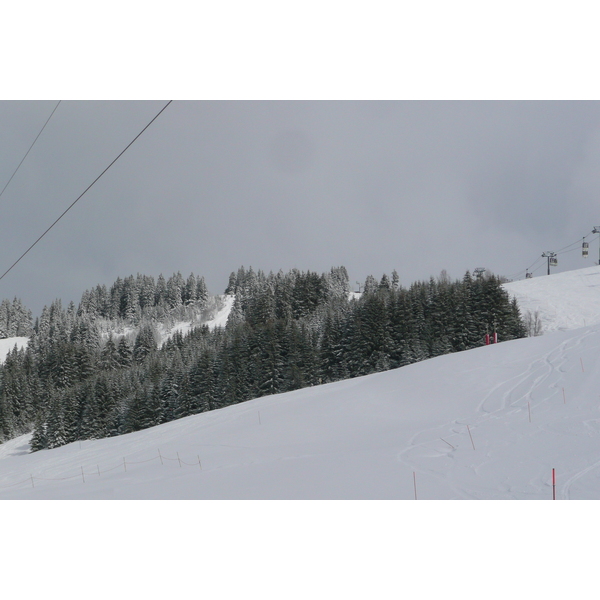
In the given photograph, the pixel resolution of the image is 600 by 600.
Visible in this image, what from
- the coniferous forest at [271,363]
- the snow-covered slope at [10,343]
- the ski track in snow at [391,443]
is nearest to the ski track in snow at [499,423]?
the ski track in snow at [391,443]

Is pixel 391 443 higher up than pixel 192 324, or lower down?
lower down

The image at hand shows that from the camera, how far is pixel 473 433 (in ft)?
58.5

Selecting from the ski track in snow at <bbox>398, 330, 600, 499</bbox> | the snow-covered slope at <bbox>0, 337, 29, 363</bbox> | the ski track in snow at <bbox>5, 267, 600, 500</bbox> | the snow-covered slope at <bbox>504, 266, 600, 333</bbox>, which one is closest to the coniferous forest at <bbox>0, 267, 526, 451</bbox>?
the snow-covered slope at <bbox>504, 266, 600, 333</bbox>

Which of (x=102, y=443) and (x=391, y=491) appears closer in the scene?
(x=391, y=491)

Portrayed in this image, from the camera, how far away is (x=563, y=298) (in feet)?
292

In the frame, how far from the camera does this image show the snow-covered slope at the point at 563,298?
3027 inches

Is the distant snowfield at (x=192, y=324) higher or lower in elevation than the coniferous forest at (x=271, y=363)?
higher

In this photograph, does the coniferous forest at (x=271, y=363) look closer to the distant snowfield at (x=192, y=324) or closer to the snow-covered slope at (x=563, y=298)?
the snow-covered slope at (x=563, y=298)

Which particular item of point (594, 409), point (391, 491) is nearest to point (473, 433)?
point (594, 409)

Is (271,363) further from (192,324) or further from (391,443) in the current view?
(192,324)

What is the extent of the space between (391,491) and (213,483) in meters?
6.33

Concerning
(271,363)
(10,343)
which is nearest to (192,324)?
(10,343)

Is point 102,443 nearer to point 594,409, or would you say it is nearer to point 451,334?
point 594,409

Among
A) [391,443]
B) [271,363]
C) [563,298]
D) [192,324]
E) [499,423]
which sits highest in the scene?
[192,324]
